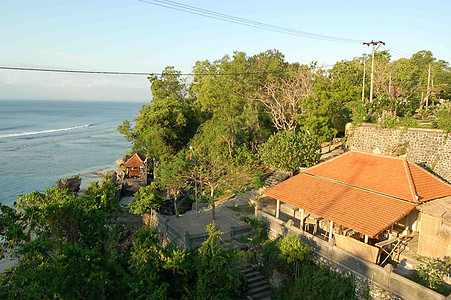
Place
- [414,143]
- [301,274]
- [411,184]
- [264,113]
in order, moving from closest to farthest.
Answer: [301,274] < [411,184] < [414,143] < [264,113]

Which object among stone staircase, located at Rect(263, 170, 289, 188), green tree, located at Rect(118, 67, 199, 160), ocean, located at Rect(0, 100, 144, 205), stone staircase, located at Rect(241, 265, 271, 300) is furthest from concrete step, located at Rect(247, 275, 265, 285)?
ocean, located at Rect(0, 100, 144, 205)

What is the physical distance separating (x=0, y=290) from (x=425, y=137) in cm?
2298

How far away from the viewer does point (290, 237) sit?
14.3 metres

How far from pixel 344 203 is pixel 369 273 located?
3361 mm

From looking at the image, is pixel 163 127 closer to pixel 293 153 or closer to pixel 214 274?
pixel 293 153

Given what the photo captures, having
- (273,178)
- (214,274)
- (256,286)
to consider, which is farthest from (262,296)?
(273,178)

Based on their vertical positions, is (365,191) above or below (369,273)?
above

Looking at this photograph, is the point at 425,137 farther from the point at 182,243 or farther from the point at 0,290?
the point at 0,290

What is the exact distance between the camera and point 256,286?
1468 centimetres

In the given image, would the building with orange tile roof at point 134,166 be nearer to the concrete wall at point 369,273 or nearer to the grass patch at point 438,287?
the concrete wall at point 369,273

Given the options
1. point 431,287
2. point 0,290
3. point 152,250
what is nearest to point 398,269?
point 431,287

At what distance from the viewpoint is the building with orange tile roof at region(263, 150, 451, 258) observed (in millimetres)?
13023

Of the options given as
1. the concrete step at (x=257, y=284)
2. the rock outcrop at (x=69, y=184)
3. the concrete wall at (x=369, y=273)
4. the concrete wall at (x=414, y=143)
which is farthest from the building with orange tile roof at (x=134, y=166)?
the concrete wall at (x=369, y=273)

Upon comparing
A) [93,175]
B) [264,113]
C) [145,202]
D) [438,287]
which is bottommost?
[93,175]
